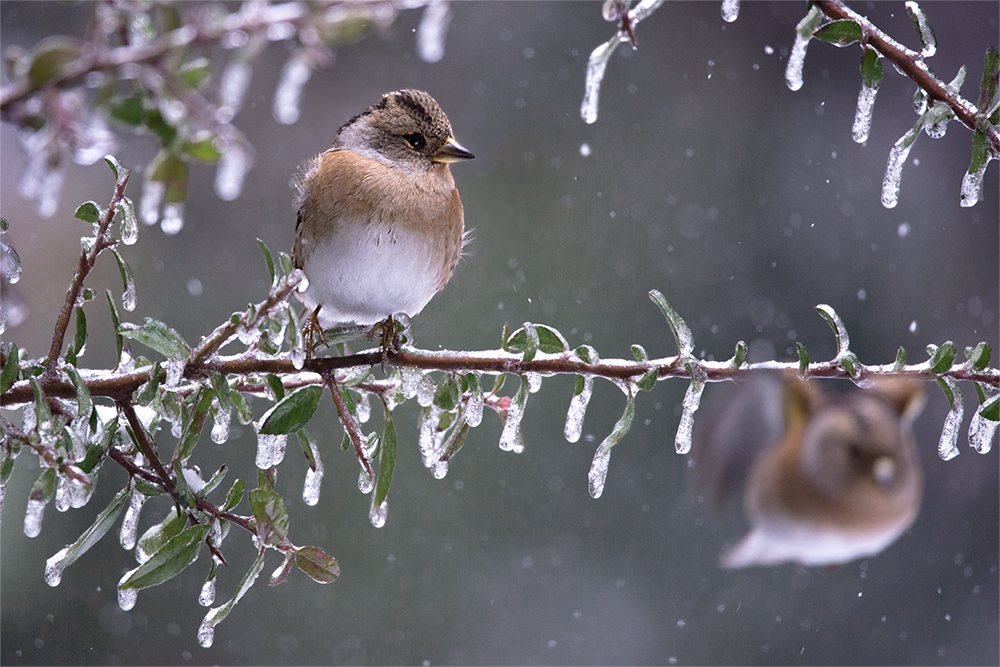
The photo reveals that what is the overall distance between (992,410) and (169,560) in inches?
20.9

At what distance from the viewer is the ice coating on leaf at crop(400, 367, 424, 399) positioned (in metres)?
0.61

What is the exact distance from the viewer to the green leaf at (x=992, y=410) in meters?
0.55

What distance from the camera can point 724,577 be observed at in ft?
6.54

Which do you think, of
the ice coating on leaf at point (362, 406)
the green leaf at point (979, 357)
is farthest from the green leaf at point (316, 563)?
the green leaf at point (979, 357)

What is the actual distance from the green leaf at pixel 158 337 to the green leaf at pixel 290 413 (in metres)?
0.07

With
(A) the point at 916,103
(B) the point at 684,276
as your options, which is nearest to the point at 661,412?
(B) the point at 684,276

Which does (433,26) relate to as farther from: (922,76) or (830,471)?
(830,471)

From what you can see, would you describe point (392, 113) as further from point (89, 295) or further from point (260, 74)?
point (260, 74)

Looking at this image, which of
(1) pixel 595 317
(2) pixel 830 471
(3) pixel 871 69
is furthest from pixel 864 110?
(1) pixel 595 317

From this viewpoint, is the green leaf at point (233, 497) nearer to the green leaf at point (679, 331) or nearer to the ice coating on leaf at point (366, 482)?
the ice coating on leaf at point (366, 482)

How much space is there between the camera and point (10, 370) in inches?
20.2

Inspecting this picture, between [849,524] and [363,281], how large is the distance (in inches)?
33.8

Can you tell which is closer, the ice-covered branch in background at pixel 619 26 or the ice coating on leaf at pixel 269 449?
the ice-covered branch in background at pixel 619 26

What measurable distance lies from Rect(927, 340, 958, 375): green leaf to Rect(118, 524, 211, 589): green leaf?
491 millimetres
